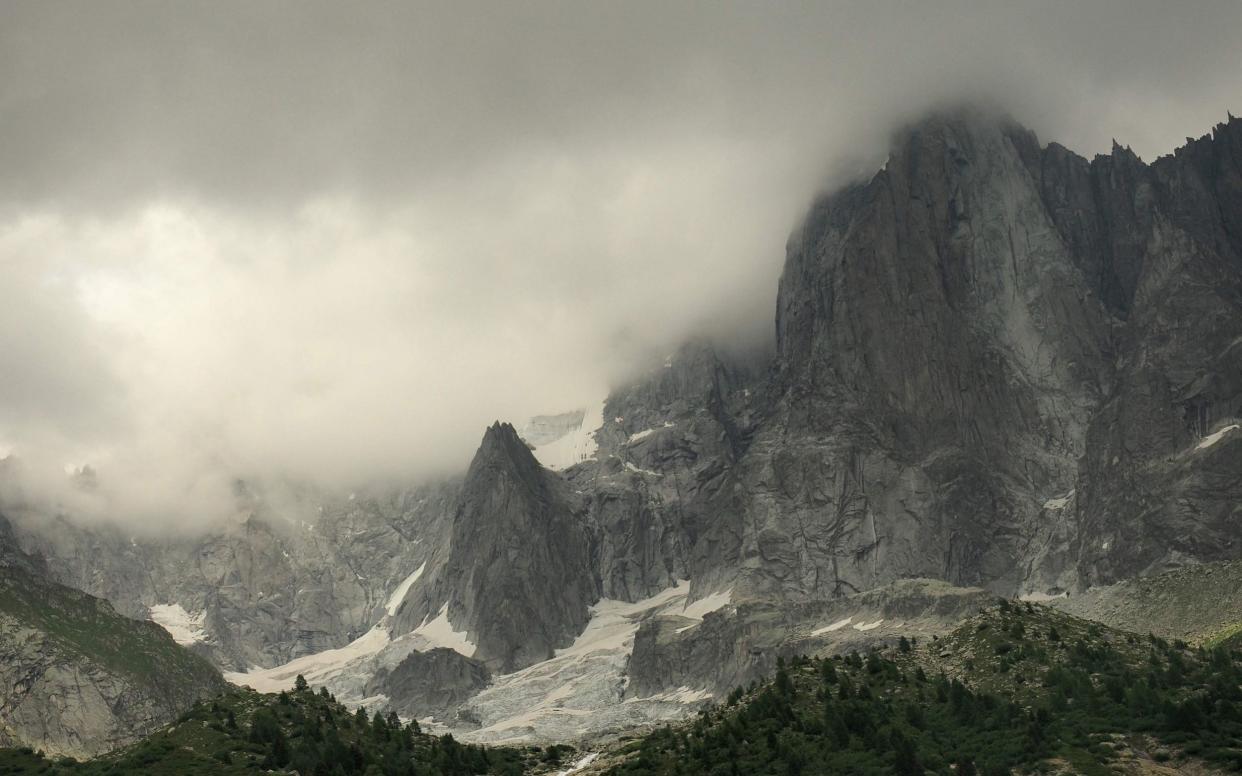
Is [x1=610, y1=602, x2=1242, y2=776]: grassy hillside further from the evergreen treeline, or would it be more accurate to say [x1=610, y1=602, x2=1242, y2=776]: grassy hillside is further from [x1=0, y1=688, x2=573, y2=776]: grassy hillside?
the evergreen treeline

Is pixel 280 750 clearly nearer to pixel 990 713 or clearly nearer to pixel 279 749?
pixel 279 749

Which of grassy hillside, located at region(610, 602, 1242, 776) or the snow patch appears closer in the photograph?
grassy hillside, located at region(610, 602, 1242, 776)

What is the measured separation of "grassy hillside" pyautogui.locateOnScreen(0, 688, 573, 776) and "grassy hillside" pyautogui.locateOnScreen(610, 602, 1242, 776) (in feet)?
51.5

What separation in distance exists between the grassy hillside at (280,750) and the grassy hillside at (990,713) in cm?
1569

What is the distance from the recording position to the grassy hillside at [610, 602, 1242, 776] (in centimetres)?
8994

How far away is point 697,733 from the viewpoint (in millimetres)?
114000

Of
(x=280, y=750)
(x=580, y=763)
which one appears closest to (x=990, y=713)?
(x=580, y=763)

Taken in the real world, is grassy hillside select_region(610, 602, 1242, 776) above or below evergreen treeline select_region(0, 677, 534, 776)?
below

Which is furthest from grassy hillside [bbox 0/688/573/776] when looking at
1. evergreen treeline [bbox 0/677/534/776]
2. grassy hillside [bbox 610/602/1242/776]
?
grassy hillside [bbox 610/602/1242/776]

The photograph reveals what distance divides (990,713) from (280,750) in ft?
181

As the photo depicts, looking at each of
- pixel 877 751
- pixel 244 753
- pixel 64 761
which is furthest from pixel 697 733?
pixel 64 761

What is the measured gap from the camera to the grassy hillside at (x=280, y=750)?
342 ft

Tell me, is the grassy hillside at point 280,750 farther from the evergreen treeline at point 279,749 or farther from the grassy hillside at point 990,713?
the grassy hillside at point 990,713

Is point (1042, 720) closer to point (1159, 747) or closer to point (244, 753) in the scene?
point (1159, 747)
